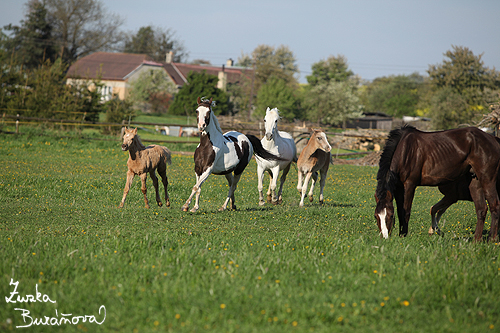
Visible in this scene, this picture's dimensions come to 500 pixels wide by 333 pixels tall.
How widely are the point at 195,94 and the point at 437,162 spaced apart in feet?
178

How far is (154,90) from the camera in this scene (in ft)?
208

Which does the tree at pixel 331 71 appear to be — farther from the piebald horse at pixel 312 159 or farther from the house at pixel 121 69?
the piebald horse at pixel 312 159

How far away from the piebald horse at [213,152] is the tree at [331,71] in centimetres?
6919

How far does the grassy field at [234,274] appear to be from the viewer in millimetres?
4117

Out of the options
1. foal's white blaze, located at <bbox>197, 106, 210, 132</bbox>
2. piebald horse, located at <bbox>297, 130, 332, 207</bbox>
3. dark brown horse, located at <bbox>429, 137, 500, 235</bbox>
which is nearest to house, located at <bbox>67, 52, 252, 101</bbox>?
piebald horse, located at <bbox>297, 130, 332, 207</bbox>

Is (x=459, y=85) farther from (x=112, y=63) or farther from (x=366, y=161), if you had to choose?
(x=112, y=63)

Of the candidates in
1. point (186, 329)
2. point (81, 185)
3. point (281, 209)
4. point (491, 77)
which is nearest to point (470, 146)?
point (281, 209)

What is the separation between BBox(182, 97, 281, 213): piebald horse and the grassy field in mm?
931

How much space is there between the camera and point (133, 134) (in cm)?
1032

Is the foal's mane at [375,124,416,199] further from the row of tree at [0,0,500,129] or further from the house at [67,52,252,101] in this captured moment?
the house at [67,52,252,101]

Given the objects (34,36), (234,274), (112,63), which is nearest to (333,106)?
(112,63)

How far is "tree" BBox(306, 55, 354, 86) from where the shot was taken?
77188mm

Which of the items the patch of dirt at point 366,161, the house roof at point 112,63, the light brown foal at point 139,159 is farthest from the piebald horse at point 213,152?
the house roof at point 112,63

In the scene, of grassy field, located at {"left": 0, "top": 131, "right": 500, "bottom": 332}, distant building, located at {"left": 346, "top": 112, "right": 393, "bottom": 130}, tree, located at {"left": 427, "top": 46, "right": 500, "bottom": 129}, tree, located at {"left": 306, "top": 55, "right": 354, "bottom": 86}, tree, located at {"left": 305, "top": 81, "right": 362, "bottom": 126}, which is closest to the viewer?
grassy field, located at {"left": 0, "top": 131, "right": 500, "bottom": 332}
